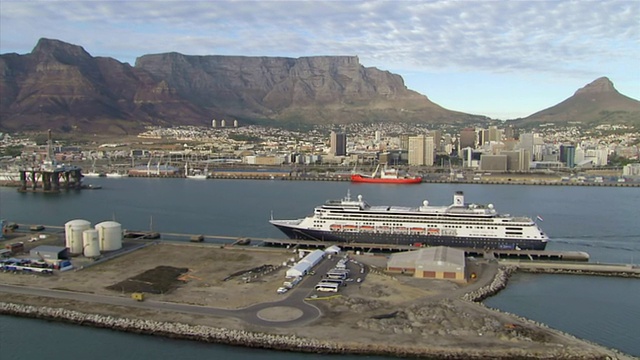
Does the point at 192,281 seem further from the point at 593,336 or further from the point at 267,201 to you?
the point at 267,201

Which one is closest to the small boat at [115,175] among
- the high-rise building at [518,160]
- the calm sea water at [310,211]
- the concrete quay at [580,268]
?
the calm sea water at [310,211]

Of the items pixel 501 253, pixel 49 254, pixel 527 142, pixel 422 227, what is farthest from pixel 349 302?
pixel 527 142

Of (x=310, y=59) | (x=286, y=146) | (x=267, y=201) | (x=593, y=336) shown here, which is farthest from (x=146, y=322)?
(x=310, y=59)

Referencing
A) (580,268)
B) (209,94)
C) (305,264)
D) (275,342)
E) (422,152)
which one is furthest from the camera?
(209,94)

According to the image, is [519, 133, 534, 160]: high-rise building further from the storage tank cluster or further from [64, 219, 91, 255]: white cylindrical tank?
[64, 219, 91, 255]: white cylindrical tank

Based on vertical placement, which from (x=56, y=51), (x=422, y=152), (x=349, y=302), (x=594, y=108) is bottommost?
(x=349, y=302)

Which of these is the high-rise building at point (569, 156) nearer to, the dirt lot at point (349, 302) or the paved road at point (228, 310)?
the dirt lot at point (349, 302)

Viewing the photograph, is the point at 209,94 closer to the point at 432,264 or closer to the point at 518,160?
the point at 518,160
